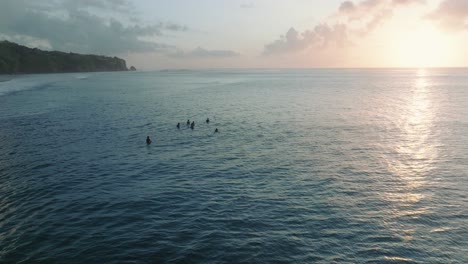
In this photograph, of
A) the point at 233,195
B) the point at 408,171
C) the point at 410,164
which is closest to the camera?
the point at 233,195

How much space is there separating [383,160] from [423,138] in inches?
728

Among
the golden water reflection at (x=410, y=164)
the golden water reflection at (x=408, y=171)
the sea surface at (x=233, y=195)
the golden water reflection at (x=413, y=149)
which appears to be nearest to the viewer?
the sea surface at (x=233, y=195)

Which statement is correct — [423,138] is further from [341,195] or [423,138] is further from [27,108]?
[27,108]

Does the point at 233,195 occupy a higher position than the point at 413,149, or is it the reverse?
the point at 233,195

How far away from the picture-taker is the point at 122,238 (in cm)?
2361

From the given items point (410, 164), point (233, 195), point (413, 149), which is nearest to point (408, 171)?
point (410, 164)

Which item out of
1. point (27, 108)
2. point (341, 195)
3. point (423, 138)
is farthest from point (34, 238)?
point (27, 108)

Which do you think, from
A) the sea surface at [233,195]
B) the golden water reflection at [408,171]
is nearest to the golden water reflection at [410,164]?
the golden water reflection at [408,171]

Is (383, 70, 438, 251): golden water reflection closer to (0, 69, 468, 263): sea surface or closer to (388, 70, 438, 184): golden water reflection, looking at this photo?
(388, 70, 438, 184): golden water reflection

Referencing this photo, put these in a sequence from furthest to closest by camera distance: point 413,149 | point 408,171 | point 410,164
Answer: point 413,149 → point 410,164 → point 408,171

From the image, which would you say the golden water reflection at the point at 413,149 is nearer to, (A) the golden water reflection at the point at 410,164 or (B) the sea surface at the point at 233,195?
(A) the golden water reflection at the point at 410,164

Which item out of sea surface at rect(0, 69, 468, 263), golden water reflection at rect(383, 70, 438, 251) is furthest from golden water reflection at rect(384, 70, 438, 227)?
sea surface at rect(0, 69, 468, 263)

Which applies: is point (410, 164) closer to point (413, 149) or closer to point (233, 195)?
point (413, 149)

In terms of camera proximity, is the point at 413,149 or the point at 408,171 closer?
the point at 408,171
